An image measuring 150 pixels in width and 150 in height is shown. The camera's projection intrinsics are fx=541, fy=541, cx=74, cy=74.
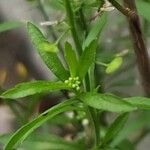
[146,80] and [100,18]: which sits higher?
[100,18]

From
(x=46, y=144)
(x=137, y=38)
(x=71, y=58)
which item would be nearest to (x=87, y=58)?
(x=71, y=58)

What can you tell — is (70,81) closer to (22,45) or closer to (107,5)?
(107,5)

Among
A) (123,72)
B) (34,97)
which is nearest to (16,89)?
(34,97)

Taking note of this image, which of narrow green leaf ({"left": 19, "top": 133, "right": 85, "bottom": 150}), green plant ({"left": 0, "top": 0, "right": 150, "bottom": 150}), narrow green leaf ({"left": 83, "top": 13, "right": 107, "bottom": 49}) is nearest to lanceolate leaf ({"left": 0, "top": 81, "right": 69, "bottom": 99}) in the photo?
green plant ({"left": 0, "top": 0, "right": 150, "bottom": 150})

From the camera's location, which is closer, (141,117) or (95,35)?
(95,35)

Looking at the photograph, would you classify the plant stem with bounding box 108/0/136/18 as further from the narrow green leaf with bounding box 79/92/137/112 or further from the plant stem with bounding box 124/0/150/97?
the narrow green leaf with bounding box 79/92/137/112

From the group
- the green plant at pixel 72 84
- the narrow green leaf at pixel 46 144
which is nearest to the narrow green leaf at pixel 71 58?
the green plant at pixel 72 84
